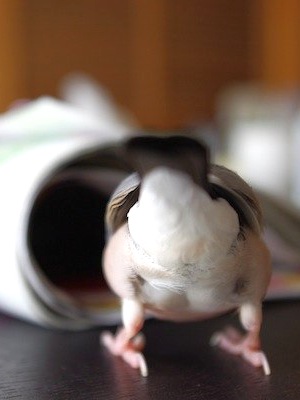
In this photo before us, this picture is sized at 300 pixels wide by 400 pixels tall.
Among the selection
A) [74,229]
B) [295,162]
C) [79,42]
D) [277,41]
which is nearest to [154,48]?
[79,42]

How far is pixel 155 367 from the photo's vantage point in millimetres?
436

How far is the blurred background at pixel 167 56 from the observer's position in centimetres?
204

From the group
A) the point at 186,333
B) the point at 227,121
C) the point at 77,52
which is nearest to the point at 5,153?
the point at 186,333

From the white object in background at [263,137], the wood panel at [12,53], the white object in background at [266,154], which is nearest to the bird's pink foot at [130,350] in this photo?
the white object in background at [263,137]

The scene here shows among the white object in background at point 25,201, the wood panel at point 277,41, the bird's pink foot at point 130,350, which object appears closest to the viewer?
the bird's pink foot at point 130,350

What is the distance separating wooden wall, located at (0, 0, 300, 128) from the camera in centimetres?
210

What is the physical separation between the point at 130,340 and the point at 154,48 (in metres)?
2.00

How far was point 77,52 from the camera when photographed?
7.20 feet

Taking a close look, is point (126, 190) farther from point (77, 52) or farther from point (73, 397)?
point (77, 52)

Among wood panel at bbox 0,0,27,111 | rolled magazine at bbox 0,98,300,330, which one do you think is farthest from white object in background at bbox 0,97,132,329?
wood panel at bbox 0,0,27,111

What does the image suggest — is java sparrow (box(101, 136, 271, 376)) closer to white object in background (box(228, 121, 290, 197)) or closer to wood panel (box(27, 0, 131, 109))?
white object in background (box(228, 121, 290, 197))

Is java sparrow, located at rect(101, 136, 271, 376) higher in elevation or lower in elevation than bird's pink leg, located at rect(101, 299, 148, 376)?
higher

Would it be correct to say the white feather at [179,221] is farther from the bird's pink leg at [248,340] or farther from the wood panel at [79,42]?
the wood panel at [79,42]

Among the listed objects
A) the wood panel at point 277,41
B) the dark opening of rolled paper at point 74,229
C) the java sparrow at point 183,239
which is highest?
the java sparrow at point 183,239
